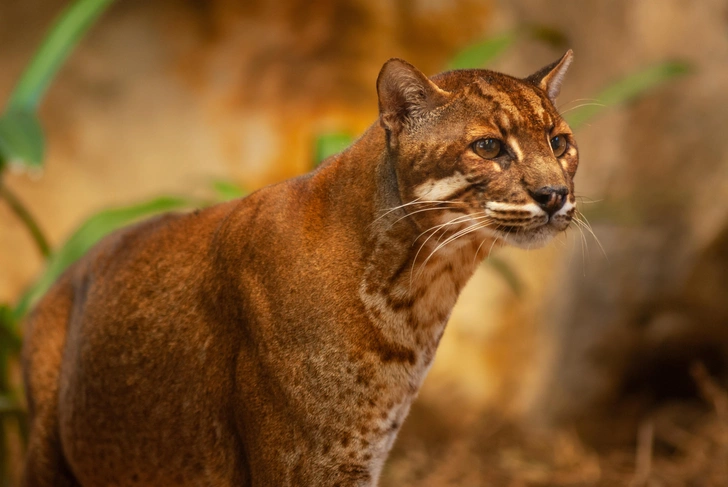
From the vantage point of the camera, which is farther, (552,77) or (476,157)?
(552,77)

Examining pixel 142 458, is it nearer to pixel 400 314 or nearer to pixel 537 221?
pixel 400 314

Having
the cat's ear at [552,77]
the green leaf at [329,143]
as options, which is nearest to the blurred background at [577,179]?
the green leaf at [329,143]

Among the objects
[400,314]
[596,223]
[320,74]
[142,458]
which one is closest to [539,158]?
[400,314]

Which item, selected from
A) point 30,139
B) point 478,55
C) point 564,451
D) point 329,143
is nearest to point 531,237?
point 329,143

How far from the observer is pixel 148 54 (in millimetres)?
5531

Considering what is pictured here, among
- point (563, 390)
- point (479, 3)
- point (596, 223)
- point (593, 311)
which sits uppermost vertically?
point (479, 3)

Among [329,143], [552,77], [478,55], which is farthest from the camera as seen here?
[478,55]

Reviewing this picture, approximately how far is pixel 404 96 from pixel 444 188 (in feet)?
0.86

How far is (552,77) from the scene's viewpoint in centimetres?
252

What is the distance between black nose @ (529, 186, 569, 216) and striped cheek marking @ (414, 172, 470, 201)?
17cm

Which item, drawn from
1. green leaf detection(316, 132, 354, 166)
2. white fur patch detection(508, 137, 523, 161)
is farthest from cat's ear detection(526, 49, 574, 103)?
green leaf detection(316, 132, 354, 166)

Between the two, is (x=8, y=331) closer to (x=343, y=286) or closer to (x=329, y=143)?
(x=329, y=143)

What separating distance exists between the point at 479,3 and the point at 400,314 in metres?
3.51

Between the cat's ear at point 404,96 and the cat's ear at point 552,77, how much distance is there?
0.34 m
